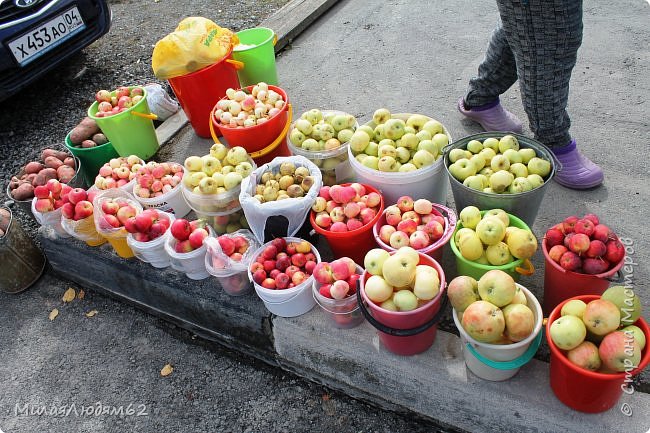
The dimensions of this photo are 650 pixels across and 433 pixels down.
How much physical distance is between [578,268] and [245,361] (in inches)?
74.9

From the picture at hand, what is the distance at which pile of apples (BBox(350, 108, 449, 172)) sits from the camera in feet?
9.23

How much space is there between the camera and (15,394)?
291 centimetres

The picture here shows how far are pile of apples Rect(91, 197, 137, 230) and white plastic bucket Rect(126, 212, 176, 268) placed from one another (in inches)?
4.6

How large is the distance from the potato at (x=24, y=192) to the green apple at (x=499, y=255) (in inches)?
126

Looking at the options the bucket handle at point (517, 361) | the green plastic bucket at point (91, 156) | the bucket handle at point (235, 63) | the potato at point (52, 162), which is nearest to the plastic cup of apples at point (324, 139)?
the bucket handle at point (235, 63)

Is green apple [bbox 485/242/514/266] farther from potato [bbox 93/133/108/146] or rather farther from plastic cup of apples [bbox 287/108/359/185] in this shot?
potato [bbox 93/133/108/146]

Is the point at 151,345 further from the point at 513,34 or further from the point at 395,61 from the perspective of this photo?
the point at 395,61

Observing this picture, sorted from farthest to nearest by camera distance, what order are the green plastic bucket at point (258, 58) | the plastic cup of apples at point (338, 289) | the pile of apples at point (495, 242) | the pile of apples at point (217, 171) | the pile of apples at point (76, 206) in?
the green plastic bucket at point (258, 58) → the pile of apples at point (76, 206) → the pile of apples at point (217, 171) → the plastic cup of apples at point (338, 289) → the pile of apples at point (495, 242)

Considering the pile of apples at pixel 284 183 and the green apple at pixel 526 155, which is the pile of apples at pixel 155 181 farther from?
the green apple at pixel 526 155

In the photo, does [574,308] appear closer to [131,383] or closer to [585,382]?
[585,382]

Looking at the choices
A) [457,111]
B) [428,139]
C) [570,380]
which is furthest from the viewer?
[457,111]

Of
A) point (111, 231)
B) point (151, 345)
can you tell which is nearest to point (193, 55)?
point (111, 231)

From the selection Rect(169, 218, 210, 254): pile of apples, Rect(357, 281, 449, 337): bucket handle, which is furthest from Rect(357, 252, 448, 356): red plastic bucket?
Rect(169, 218, 210, 254): pile of apples

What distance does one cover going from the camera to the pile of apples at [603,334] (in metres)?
1.77
